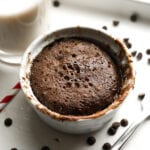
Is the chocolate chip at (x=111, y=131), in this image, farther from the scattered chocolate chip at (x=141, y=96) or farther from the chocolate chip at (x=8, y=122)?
the chocolate chip at (x=8, y=122)

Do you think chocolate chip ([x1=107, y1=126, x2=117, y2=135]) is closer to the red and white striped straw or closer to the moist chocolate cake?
the moist chocolate cake

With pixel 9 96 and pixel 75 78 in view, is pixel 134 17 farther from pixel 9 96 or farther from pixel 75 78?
pixel 9 96

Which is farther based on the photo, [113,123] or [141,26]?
[141,26]

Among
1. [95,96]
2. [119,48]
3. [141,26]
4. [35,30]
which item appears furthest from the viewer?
[141,26]

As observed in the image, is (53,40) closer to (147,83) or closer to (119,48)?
(119,48)

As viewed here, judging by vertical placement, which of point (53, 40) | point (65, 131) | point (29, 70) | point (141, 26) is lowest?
point (65, 131)

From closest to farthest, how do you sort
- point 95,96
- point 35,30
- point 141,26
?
point 95,96 → point 35,30 → point 141,26

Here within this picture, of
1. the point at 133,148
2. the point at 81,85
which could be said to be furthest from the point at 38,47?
the point at 133,148
